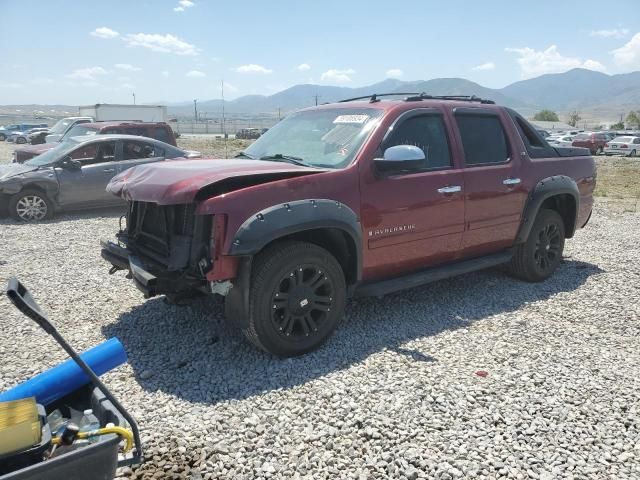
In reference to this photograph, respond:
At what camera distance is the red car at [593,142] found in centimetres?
3406

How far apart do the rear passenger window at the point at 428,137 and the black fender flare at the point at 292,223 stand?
3.12 feet

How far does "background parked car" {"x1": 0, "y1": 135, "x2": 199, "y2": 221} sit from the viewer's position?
356 inches

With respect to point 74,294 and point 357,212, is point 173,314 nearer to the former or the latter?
point 74,294

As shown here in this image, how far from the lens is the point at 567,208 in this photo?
602 cm

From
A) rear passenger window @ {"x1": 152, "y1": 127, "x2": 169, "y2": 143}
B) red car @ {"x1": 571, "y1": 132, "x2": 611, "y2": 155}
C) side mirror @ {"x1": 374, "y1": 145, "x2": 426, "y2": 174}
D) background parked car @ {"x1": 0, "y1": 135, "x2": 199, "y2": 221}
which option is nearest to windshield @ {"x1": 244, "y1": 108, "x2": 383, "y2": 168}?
side mirror @ {"x1": 374, "y1": 145, "x2": 426, "y2": 174}

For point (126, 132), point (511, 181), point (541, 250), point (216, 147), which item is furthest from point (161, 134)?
point (216, 147)

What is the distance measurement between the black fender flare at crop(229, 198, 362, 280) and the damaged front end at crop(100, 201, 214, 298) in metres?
0.25

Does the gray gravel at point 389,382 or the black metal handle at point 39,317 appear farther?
the gray gravel at point 389,382

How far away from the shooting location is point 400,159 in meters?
3.93

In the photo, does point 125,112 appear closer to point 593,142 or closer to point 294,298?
point 294,298

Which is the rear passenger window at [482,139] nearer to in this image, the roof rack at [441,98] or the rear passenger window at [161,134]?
the roof rack at [441,98]

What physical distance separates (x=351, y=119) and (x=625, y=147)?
34.7 metres

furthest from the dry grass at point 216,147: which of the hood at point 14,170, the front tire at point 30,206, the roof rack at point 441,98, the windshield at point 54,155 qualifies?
the roof rack at point 441,98

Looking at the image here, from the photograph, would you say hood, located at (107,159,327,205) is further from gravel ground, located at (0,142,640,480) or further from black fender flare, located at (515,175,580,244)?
black fender flare, located at (515,175,580,244)
